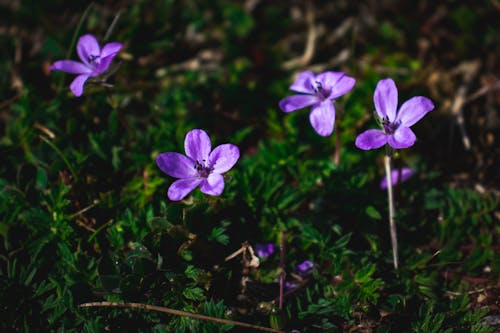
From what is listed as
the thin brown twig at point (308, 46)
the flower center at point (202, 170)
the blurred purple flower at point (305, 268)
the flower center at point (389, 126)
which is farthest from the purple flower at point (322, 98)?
the thin brown twig at point (308, 46)

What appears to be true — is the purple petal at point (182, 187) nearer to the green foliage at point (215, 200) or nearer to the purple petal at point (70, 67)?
the green foliage at point (215, 200)

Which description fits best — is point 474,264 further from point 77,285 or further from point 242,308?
point 77,285

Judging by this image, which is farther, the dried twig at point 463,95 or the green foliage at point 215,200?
the dried twig at point 463,95

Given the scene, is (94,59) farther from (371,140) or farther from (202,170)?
(371,140)

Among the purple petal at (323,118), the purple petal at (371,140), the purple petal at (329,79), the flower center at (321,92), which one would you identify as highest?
the purple petal at (329,79)

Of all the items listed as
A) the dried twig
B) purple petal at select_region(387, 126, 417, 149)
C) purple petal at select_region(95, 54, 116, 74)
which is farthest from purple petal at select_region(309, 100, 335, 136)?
the dried twig

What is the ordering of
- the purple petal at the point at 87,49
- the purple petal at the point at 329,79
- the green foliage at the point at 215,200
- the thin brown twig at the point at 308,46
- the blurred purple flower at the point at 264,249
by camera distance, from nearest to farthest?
the green foliage at the point at 215,200 < the purple petal at the point at 329,79 < the blurred purple flower at the point at 264,249 < the purple petal at the point at 87,49 < the thin brown twig at the point at 308,46
